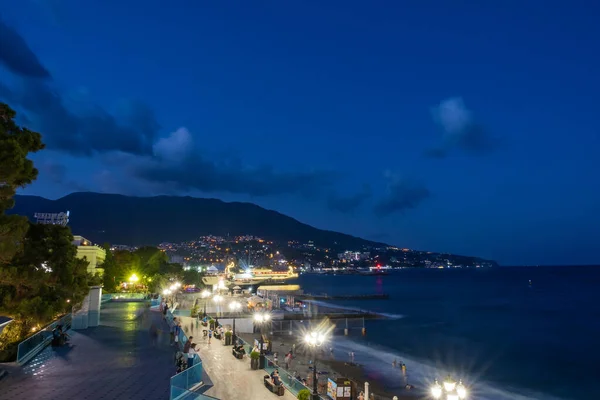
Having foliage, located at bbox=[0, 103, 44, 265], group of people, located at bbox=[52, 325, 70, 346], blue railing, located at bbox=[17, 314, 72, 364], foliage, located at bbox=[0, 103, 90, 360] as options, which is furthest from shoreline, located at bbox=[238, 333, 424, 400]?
foliage, located at bbox=[0, 103, 44, 265]

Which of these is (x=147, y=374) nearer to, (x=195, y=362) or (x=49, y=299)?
(x=195, y=362)

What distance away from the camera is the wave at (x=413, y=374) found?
29.7 meters

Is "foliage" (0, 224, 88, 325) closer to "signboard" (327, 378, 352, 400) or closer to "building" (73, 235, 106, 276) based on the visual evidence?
"signboard" (327, 378, 352, 400)

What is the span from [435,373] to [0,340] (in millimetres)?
29796

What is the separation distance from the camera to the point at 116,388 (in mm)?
13133

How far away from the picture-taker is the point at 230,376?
16.9m

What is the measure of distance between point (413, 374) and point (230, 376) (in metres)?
20.9

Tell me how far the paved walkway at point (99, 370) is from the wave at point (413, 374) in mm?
17367

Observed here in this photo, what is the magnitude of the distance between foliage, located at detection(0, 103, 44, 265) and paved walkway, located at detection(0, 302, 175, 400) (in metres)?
4.04

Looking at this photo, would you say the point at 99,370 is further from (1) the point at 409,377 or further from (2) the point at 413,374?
(2) the point at 413,374

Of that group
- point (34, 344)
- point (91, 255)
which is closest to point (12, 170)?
point (34, 344)

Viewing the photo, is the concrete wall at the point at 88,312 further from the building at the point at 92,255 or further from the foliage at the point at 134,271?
the building at the point at 92,255

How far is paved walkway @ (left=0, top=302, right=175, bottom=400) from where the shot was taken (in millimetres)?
12523

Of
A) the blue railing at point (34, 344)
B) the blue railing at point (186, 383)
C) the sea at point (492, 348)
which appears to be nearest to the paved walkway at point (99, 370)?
the blue railing at point (34, 344)
